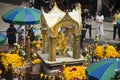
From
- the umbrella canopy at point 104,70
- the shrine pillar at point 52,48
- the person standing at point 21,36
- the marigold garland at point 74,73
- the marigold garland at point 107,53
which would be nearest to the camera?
the umbrella canopy at point 104,70

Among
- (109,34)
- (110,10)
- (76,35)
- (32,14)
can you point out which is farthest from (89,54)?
(110,10)

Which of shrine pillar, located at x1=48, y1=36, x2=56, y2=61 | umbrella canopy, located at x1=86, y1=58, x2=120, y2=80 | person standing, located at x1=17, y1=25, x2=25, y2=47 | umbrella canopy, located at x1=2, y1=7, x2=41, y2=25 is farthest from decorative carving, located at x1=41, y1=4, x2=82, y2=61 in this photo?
person standing, located at x1=17, y1=25, x2=25, y2=47

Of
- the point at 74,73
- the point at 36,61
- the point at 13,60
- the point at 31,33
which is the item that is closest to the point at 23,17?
the point at 31,33

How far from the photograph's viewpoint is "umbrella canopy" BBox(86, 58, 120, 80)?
32.7 ft

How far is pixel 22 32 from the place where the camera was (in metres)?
17.9

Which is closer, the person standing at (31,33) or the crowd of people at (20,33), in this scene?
the crowd of people at (20,33)

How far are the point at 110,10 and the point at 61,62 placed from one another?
560 inches

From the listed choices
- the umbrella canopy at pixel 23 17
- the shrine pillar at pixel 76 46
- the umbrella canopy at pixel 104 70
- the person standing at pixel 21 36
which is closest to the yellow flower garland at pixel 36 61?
the shrine pillar at pixel 76 46

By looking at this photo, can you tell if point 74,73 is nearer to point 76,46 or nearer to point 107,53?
point 76,46

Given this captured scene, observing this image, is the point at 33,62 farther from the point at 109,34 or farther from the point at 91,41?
the point at 109,34

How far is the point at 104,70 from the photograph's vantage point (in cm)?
1019

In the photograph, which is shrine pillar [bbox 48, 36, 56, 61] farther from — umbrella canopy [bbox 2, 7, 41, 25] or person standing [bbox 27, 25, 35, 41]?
person standing [bbox 27, 25, 35, 41]

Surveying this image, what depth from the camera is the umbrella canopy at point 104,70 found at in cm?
995

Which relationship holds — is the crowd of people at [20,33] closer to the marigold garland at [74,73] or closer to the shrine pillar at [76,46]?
the shrine pillar at [76,46]
